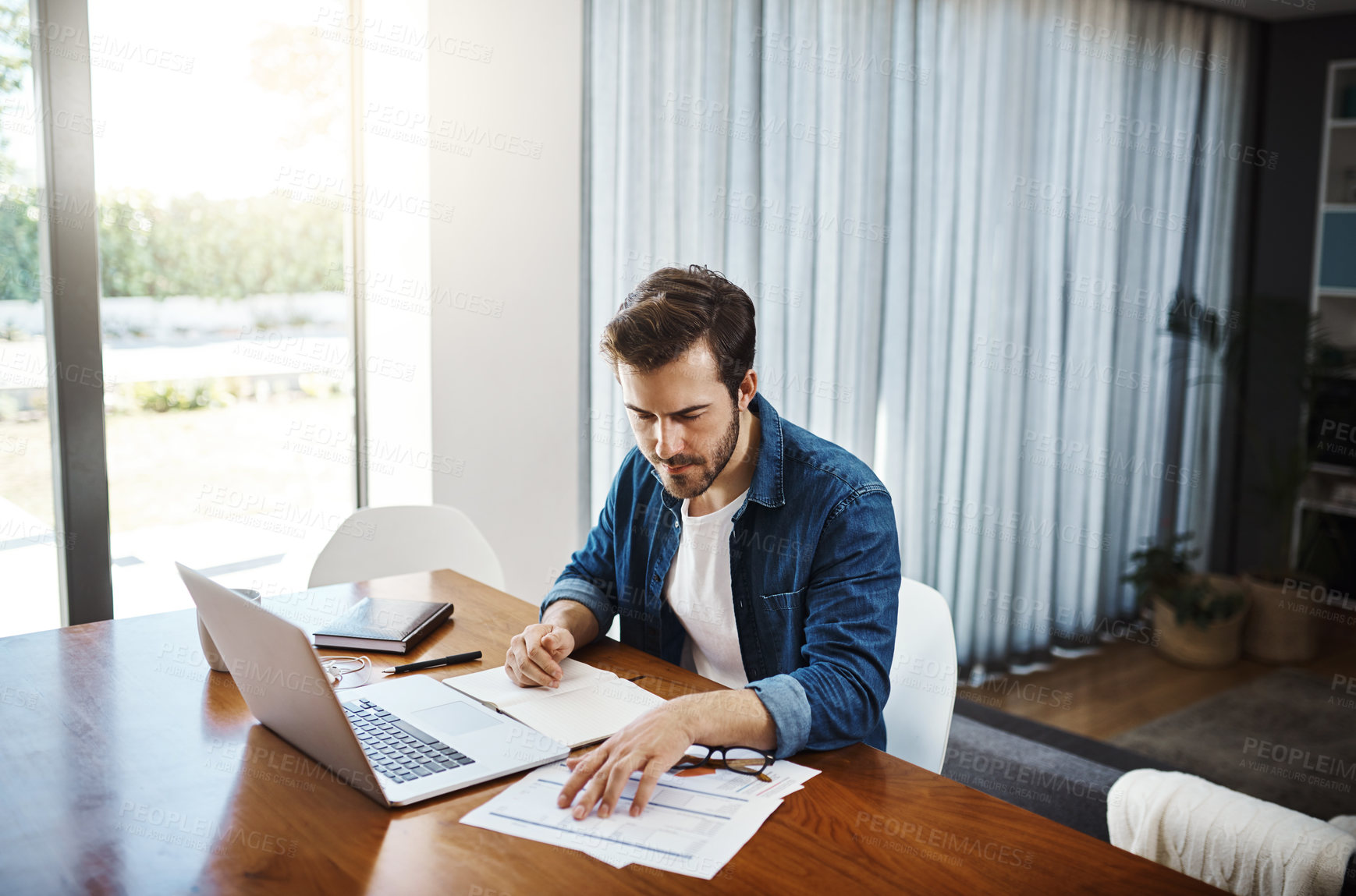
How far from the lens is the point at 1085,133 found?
13.6ft

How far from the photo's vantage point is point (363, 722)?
1.42m

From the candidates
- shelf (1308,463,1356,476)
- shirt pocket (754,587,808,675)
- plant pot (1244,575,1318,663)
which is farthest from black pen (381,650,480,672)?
shelf (1308,463,1356,476)

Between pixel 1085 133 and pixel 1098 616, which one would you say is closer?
pixel 1085 133

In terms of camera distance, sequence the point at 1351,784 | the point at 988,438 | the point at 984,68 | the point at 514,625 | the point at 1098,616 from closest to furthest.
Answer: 1. the point at 514,625
2. the point at 1351,784
3. the point at 984,68
4. the point at 988,438
5. the point at 1098,616

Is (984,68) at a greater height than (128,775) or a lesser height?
greater

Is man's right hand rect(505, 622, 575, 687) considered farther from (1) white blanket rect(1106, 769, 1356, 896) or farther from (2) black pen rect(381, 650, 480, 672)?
(1) white blanket rect(1106, 769, 1356, 896)

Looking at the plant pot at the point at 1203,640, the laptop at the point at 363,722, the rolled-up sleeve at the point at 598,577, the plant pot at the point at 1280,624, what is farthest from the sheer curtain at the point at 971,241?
the laptop at the point at 363,722

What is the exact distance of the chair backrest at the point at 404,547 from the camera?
2.31 metres

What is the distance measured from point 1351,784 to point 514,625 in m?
2.86

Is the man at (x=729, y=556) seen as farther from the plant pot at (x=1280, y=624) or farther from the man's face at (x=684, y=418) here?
the plant pot at (x=1280, y=624)

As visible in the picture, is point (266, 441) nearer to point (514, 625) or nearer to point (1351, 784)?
point (514, 625)

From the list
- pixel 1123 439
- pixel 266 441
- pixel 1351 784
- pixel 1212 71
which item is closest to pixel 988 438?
pixel 1123 439

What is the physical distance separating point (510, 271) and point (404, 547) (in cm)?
83

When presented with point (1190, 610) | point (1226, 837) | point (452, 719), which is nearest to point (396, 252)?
point (452, 719)
